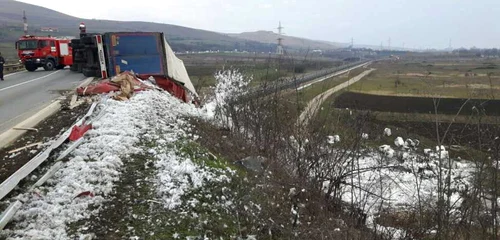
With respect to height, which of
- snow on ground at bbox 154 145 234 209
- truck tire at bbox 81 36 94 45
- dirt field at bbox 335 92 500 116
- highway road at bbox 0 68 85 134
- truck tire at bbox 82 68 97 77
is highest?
truck tire at bbox 81 36 94 45

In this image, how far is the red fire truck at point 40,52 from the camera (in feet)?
76.8

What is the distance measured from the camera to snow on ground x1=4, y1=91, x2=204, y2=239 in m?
4.53

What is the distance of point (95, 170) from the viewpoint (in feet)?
19.0

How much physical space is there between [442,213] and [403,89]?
38.0m

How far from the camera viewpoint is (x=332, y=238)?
5.41m

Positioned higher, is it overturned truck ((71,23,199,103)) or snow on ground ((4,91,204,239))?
overturned truck ((71,23,199,103))

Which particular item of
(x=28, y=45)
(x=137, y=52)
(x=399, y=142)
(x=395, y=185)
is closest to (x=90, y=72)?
(x=137, y=52)

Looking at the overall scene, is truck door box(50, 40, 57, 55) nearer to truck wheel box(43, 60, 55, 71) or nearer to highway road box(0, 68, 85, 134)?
truck wheel box(43, 60, 55, 71)

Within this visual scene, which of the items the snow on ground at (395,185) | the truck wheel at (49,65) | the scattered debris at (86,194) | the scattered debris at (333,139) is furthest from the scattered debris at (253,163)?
the truck wheel at (49,65)

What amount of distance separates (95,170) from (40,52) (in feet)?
69.6

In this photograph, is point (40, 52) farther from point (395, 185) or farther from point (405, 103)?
point (405, 103)

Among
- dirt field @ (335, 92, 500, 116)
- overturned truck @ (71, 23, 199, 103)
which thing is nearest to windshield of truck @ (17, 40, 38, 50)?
overturned truck @ (71, 23, 199, 103)

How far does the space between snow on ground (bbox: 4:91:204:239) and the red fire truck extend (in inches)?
648

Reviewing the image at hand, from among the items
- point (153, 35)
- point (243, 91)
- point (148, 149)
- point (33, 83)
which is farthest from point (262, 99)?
point (33, 83)
